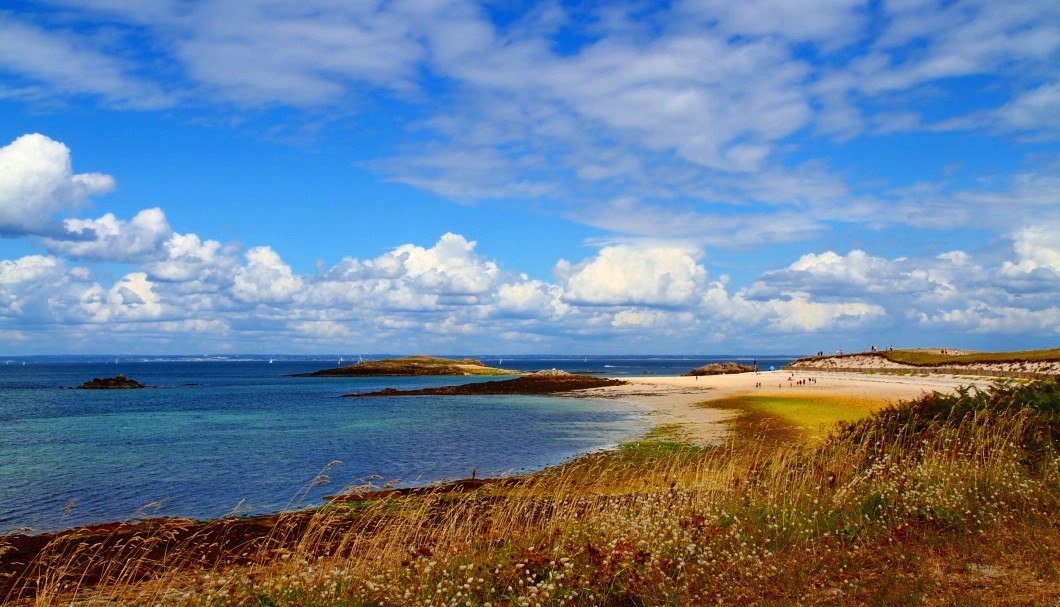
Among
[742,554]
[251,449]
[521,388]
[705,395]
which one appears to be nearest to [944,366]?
[705,395]

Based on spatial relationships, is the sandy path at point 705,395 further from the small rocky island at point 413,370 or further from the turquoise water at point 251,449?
the small rocky island at point 413,370

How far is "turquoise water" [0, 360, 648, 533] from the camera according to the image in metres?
22.8

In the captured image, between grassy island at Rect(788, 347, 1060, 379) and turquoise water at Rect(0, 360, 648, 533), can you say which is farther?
grassy island at Rect(788, 347, 1060, 379)

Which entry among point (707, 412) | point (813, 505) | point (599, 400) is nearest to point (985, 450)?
point (813, 505)

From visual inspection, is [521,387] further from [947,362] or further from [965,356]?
[965,356]

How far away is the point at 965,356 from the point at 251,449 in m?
85.0

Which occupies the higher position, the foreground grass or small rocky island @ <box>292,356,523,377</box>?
the foreground grass

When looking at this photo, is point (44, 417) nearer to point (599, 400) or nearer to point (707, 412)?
point (599, 400)

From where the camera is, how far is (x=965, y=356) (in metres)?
87.9

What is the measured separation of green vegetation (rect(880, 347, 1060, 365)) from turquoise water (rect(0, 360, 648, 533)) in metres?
42.1

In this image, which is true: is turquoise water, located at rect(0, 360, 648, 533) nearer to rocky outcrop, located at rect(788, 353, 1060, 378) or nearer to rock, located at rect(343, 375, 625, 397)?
rock, located at rect(343, 375, 625, 397)

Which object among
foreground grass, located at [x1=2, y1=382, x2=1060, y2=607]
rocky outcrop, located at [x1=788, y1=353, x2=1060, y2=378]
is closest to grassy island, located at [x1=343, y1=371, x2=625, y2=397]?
rocky outcrop, located at [x1=788, y1=353, x2=1060, y2=378]

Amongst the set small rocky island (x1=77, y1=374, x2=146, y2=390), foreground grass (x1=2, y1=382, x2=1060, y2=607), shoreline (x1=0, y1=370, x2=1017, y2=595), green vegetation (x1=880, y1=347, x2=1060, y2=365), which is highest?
green vegetation (x1=880, y1=347, x2=1060, y2=365)

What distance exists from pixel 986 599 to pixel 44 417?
2636 inches
